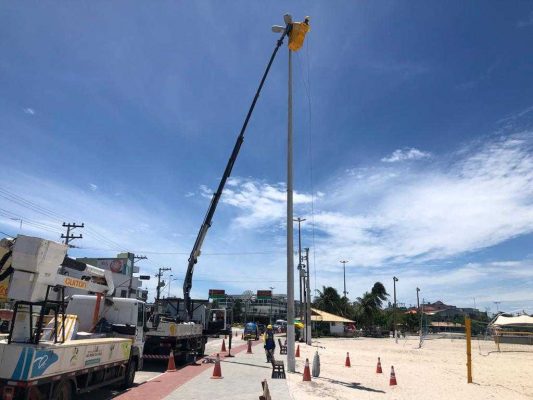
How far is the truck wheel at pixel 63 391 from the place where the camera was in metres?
8.51

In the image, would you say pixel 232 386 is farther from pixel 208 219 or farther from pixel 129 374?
pixel 208 219

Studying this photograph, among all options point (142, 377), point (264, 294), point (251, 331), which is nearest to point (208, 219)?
point (142, 377)

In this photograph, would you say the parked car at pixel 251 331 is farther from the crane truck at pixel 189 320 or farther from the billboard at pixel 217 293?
the billboard at pixel 217 293

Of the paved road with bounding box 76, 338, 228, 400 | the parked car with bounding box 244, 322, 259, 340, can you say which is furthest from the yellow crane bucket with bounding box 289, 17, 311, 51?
the parked car with bounding box 244, 322, 259, 340

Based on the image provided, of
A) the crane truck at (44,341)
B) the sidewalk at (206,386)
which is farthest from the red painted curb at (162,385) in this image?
the crane truck at (44,341)

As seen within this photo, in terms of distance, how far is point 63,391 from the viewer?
8.92 meters

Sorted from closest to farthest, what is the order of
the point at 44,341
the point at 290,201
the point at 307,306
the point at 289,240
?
the point at 44,341
the point at 289,240
the point at 290,201
the point at 307,306

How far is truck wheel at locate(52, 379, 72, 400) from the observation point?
8.51 metres

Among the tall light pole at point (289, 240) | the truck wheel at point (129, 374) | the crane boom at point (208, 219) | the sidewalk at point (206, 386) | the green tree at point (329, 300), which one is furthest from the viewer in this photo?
the green tree at point (329, 300)

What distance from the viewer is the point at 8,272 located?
834cm

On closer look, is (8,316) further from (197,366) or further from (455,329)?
(455,329)

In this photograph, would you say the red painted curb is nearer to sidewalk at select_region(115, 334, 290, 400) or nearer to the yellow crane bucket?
sidewalk at select_region(115, 334, 290, 400)

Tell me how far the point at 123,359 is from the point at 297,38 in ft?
50.7

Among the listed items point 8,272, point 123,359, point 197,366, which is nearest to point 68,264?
point 8,272
